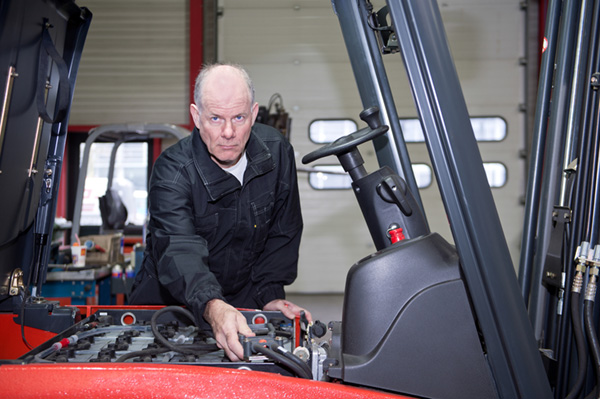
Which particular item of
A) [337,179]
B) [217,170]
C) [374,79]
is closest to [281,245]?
[217,170]

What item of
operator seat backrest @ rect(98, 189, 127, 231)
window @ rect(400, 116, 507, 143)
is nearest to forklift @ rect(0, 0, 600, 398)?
operator seat backrest @ rect(98, 189, 127, 231)

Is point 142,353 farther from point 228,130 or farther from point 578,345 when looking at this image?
point 578,345

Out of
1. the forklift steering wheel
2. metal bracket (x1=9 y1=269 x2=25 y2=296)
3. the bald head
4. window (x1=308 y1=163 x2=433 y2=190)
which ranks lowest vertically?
metal bracket (x1=9 y1=269 x2=25 y2=296)


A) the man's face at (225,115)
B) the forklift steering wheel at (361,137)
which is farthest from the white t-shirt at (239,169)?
the forklift steering wheel at (361,137)

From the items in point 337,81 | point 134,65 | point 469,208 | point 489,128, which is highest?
point 134,65

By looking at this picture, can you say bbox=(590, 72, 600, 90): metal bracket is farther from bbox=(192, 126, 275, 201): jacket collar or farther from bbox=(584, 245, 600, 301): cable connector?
bbox=(192, 126, 275, 201): jacket collar

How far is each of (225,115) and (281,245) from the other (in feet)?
2.57

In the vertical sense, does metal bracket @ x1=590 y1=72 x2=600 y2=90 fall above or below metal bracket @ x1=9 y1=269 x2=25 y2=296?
above

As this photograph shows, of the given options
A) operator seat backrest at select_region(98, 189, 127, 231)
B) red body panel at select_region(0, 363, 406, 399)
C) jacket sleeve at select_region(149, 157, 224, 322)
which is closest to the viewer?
red body panel at select_region(0, 363, 406, 399)

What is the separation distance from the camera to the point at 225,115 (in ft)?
6.25

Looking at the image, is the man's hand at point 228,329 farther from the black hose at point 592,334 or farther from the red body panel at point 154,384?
the black hose at point 592,334

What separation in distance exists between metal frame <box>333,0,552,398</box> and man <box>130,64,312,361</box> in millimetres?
623

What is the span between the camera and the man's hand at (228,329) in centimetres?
143

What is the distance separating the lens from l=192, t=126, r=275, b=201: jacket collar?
2150 millimetres
